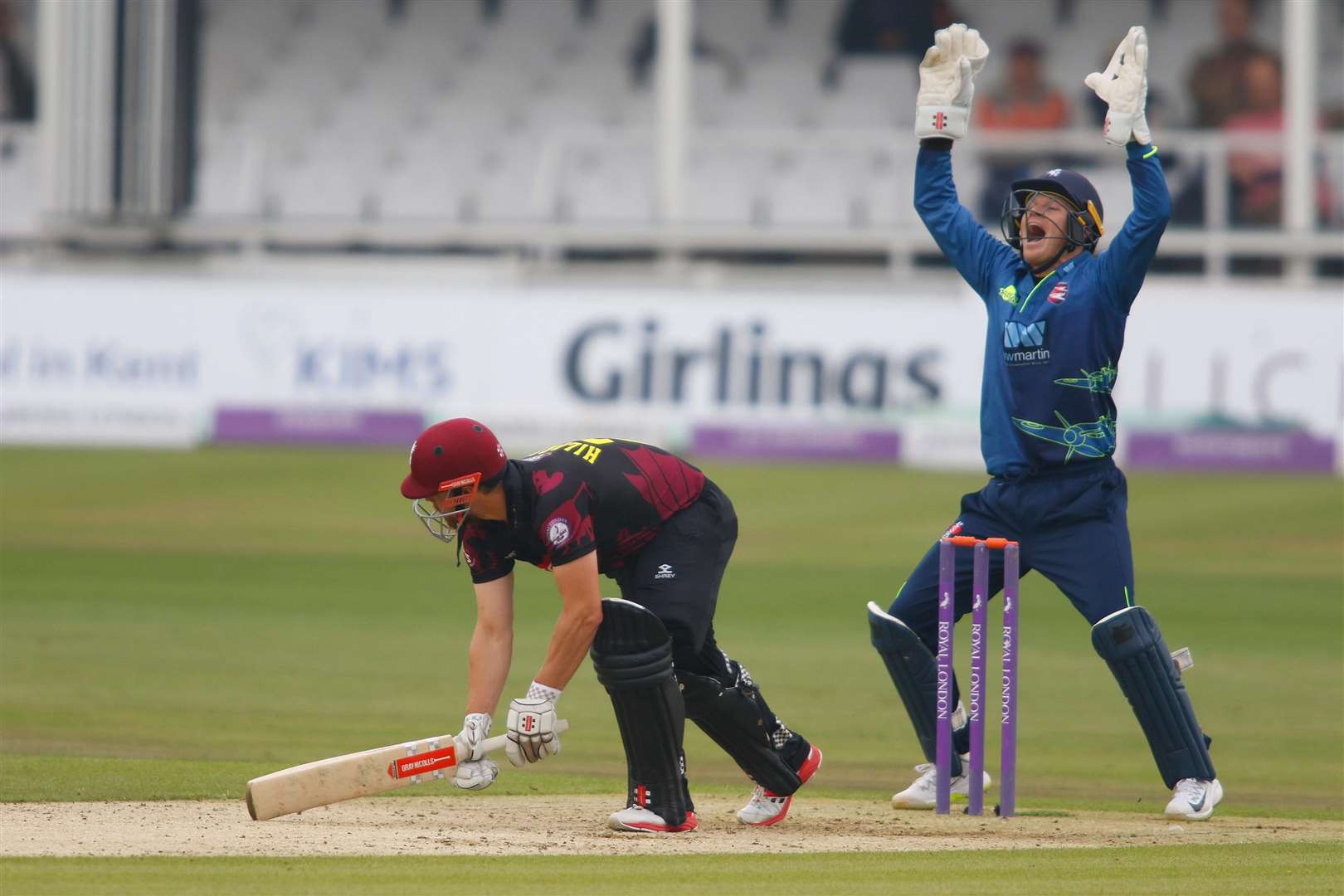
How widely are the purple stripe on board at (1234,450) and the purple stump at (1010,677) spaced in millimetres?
10958

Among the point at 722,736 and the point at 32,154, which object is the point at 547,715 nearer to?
the point at 722,736

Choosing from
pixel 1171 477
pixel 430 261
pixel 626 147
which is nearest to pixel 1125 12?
pixel 626 147

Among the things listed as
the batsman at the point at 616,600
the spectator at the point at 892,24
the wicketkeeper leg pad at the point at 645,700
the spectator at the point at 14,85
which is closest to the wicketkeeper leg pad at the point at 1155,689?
the batsman at the point at 616,600

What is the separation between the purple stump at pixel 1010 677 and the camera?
615 cm

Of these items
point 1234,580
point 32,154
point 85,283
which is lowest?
point 1234,580

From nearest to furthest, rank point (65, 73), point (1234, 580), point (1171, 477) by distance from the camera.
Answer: point (1234, 580) → point (1171, 477) → point (65, 73)

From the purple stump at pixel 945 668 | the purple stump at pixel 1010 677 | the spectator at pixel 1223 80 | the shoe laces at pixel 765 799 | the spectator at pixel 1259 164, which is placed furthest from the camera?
the spectator at pixel 1223 80

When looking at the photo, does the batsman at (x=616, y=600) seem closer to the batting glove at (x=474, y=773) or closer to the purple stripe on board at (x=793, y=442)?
the batting glove at (x=474, y=773)

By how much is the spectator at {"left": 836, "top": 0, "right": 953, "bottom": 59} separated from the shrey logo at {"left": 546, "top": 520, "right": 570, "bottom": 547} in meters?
16.8

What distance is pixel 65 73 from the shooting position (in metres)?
21.3

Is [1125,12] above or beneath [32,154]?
above

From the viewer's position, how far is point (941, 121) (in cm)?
666

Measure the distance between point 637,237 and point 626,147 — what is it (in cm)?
298

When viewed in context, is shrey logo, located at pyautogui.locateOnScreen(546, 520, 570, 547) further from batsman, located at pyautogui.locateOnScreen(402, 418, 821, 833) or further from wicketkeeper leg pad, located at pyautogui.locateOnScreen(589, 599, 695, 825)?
wicketkeeper leg pad, located at pyautogui.locateOnScreen(589, 599, 695, 825)
